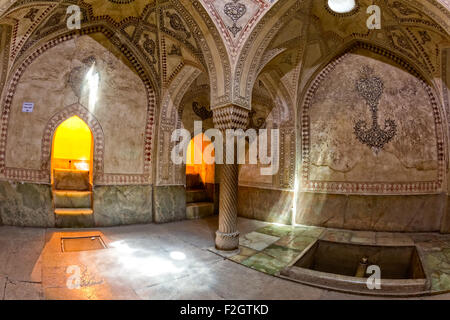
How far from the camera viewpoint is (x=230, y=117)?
15.2 feet

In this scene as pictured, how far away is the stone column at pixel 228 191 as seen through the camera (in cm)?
464

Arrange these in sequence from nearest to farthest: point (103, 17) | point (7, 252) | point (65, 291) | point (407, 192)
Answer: point (65, 291) → point (7, 252) → point (103, 17) → point (407, 192)

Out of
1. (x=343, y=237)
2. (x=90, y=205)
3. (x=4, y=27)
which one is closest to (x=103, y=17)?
(x=4, y=27)

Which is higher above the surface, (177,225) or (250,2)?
(250,2)

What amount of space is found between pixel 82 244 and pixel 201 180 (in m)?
4.99

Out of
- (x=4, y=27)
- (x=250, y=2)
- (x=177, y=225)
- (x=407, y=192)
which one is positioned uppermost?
(x=250, y=2)

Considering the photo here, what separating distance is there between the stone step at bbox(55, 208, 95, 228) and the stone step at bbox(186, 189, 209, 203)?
301cm

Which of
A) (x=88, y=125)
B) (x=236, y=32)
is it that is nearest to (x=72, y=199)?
(x=88, y=125)

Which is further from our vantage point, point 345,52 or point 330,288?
point 345,52

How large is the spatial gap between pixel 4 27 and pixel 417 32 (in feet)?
27.9

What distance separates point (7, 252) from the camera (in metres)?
3.93

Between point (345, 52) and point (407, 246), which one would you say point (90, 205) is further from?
point (345, 52)

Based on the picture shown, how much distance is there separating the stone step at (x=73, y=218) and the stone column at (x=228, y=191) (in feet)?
11.6

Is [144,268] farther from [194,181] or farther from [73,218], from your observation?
[194,181]
